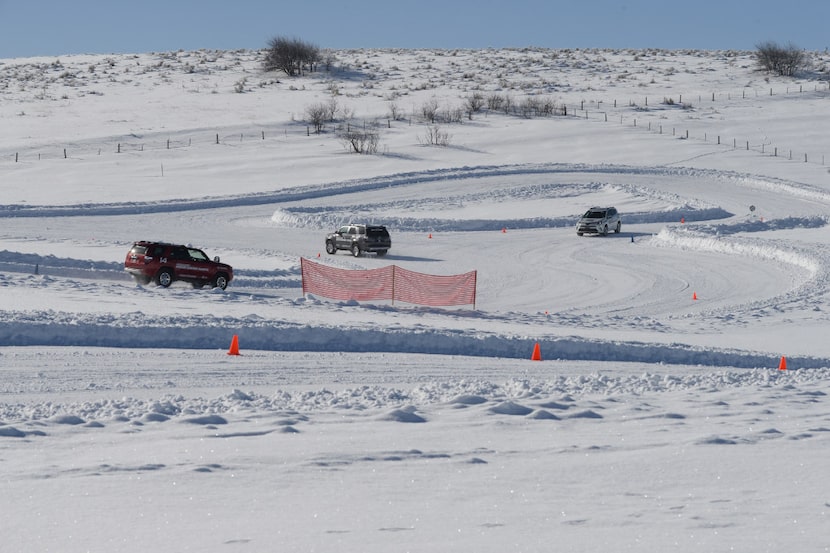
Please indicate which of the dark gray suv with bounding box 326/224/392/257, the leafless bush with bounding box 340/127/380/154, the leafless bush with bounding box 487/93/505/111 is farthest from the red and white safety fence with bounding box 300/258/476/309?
the leafless bush with bounding box 487/93/505/111

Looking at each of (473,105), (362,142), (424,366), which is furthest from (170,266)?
(473,105)

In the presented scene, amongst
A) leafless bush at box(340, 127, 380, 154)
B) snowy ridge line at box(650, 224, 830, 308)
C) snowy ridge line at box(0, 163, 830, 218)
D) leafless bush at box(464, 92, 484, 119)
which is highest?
leafless bush at box(464, 92, 484, 119)

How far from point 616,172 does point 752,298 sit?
37614 mm

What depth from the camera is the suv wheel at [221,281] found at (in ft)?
102

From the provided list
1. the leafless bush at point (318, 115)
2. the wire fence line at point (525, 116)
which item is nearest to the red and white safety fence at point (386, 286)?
the wire fence line at point (525, 116)

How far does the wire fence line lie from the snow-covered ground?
551 cm

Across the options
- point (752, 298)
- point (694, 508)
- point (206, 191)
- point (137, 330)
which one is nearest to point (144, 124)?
point (206, 191)

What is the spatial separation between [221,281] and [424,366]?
14.2m

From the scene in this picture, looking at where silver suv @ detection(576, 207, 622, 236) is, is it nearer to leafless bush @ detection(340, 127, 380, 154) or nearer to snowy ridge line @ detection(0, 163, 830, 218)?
snowy ridge line @ detection(0, 163, 830, 218)

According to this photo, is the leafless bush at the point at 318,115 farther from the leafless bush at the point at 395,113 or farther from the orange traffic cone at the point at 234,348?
the orange traffic cone at the point at 234,348

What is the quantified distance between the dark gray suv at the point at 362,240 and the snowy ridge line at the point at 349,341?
822 inches

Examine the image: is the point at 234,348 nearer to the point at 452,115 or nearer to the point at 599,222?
the point at 599,222

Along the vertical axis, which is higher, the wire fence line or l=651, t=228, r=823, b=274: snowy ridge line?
the wire fence line

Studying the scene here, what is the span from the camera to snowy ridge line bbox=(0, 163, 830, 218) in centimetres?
5247
